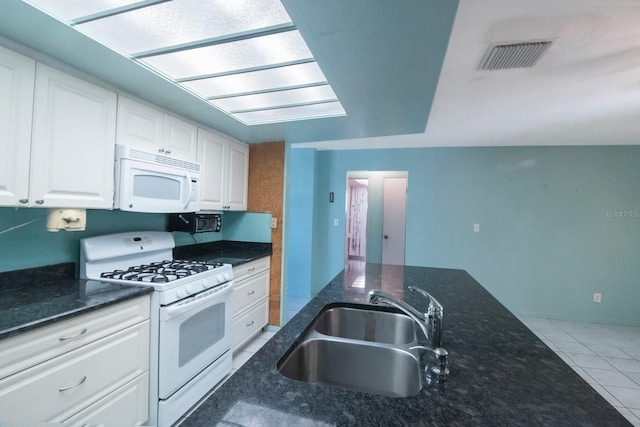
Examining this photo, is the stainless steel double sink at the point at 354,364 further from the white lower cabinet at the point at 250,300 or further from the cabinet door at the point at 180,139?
the cabinet door at the point at 180,139

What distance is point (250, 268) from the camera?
258 centimetres

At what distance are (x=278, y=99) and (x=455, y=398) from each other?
188cm

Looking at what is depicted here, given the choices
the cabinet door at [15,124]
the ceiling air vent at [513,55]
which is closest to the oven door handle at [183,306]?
the cabinet door at [15,124]

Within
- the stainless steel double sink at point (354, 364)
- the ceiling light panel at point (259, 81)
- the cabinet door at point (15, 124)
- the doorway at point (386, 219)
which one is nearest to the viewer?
the stainless steel double sink at point (354, 364)

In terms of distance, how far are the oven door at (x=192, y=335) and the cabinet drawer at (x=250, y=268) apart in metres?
0.24

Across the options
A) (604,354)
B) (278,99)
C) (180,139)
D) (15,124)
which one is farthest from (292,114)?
(604,354)

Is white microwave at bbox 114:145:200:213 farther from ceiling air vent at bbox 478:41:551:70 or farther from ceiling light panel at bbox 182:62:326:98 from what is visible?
ceiling air vent at bbox 478:41:551:70

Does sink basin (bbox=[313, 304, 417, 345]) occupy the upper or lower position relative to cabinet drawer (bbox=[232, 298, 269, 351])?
upper

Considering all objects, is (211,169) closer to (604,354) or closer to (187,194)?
(187,194)

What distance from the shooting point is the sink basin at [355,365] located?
0.86 metres

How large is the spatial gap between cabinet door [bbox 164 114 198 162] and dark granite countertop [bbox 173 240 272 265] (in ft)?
2.85

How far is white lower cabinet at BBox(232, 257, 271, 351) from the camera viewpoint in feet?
7.77

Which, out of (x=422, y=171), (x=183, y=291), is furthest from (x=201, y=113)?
(x=422, y=171)

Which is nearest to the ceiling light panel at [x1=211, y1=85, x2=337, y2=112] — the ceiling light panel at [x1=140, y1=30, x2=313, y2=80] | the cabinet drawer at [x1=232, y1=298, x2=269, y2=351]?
the ceiling light panel at [x1=140, y1=30, x2=313, y2=80]
